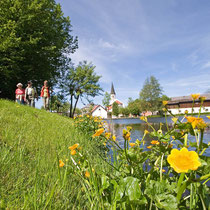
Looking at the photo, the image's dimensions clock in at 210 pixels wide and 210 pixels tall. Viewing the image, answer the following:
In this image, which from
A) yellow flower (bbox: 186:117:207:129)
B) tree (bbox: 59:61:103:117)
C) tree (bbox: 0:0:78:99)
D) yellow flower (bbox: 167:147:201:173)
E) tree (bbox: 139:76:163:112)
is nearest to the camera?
yellow flower (bbox: 167:147:201:173)

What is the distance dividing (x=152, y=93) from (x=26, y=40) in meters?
40.9

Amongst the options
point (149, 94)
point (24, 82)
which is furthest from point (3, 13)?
point (149, 94)

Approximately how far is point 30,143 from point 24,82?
14.4 m

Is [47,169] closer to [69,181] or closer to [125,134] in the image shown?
[69,181]

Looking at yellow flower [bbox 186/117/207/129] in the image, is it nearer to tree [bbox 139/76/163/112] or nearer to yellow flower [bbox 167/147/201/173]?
yellow flower [bbox 167/147/201/173]

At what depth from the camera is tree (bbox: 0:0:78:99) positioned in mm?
11492

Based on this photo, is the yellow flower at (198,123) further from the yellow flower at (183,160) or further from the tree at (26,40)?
the tree at (26,40)

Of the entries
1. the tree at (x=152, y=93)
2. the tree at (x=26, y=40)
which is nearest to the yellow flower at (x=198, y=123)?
the tree at (x=26, y=40)

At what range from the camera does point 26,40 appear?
12617mm

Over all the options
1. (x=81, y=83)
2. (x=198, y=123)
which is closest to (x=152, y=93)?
(x=81, y=83)

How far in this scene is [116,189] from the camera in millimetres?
865

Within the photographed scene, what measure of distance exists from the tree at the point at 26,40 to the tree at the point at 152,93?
117 ft

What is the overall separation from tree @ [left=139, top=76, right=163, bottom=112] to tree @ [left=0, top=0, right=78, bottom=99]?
35.6 meters

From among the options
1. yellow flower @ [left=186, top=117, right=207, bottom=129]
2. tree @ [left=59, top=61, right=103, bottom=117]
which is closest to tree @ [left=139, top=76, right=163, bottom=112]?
tree @ [left=59, top=61, right=103, bottom=117]
